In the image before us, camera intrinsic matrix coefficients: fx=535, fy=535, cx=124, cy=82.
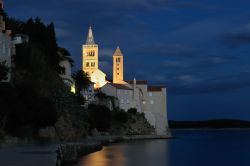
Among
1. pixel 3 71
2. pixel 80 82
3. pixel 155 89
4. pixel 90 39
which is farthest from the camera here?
pixel 90 39

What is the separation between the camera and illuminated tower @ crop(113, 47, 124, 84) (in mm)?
111188

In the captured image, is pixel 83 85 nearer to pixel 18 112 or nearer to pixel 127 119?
pixel 127 119

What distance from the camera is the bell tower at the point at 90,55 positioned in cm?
11900

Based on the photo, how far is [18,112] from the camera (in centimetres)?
3572

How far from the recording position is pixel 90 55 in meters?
121

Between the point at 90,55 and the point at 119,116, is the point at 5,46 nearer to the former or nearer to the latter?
the point at 119,116

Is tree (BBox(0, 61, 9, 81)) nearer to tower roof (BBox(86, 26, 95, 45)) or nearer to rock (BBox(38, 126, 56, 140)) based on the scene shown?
rock (BBox(38, 126, 56, 140))

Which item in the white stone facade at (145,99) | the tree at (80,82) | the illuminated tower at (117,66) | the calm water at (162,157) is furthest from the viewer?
the illuminated tower at (117,66)

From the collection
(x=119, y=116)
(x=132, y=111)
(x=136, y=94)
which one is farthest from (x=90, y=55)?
(x=119, y=116)

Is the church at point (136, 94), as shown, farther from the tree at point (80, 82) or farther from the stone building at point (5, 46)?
the stone building at point (5, 46)

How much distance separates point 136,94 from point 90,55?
2505 cm

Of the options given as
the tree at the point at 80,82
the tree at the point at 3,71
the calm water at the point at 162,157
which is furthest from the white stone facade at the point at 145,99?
the tree at the point at 3,71

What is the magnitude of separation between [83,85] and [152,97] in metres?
26.5

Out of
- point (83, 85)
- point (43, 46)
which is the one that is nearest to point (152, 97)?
point (83, 85)
